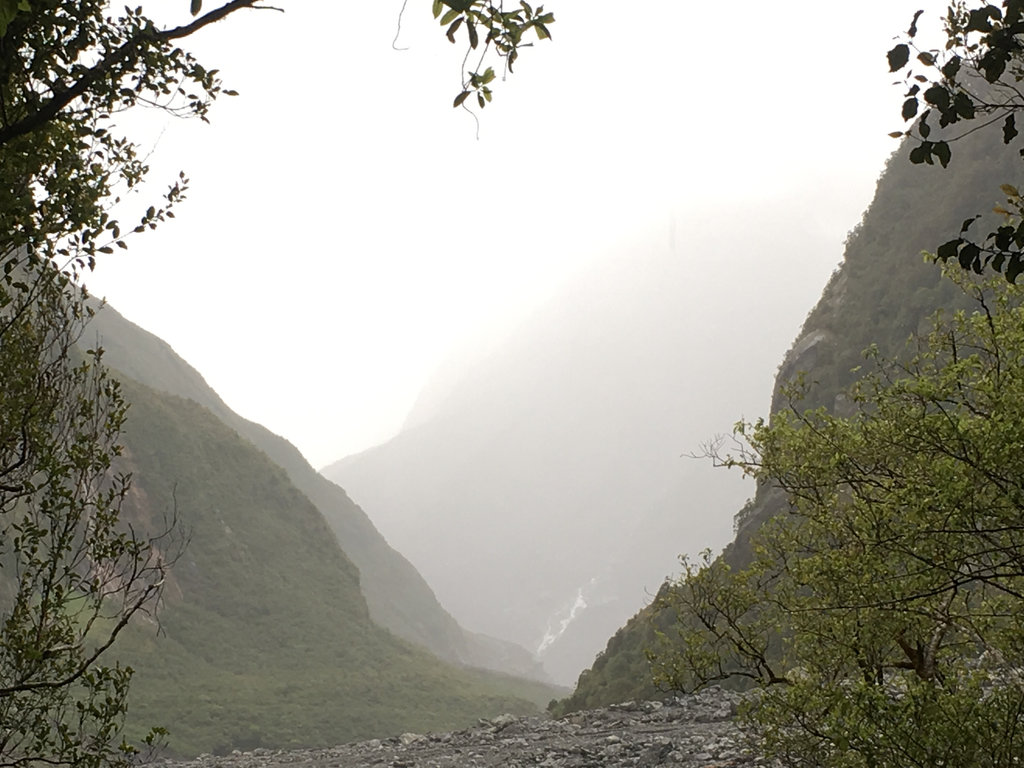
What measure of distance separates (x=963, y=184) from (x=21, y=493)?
55.7 m

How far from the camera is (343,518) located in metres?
133

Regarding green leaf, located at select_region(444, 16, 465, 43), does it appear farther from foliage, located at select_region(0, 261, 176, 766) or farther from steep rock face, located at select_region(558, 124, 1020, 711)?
steep rock face, located at select_region(558, 124, 1020, 711)

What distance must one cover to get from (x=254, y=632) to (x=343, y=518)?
64.7 m

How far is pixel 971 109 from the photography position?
3.92m

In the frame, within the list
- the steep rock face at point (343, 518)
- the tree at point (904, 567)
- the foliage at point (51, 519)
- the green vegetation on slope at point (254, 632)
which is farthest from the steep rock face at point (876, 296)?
the steep rock face at point (343, 518)

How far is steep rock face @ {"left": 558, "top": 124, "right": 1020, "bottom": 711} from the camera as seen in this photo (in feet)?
139

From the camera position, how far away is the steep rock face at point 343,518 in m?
115

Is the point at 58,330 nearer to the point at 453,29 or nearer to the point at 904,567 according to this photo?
the point at 453,29

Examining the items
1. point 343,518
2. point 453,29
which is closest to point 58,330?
point 453,29

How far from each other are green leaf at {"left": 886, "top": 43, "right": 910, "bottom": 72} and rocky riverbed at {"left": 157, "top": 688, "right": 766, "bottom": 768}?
52.6 feet

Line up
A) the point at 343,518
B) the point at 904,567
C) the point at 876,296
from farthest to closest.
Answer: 1. the point at 343,518
2. the point at 876,296
3. the point at 904,567

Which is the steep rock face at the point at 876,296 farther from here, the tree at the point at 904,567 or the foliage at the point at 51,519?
the foliage at the point at 51,519

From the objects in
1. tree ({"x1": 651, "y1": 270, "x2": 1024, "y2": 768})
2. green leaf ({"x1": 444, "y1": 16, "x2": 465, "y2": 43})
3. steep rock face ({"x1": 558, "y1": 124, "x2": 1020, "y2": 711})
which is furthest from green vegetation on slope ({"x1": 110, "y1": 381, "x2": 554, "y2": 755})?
green leaf ({"x1": 444, "y1": 16, "x2": 465, "y2": 43})

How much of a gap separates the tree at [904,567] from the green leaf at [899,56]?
3.29 meters
